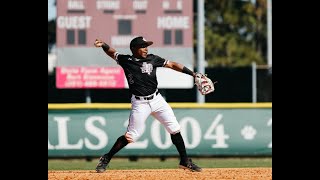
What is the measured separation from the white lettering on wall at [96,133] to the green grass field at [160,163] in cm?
27

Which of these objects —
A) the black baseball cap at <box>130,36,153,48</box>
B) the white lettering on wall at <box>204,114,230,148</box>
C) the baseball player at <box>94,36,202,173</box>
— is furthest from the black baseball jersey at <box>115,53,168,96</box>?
the white lettering on wall at <box>204,114,230,148</box>

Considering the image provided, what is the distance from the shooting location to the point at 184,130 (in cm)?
1565

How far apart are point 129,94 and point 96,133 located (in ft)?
3.81

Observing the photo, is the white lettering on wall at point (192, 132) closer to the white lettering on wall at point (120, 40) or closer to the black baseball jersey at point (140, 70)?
the white lettering on wall at point (120, 40)

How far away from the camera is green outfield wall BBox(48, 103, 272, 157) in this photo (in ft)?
50.8

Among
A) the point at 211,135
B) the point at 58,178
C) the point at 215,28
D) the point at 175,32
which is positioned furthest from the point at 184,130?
the point at 215,28

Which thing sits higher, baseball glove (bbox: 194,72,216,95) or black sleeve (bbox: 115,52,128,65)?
black sleeve (bbox: 115,52,128,65)

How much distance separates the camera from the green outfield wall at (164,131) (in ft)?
50.8

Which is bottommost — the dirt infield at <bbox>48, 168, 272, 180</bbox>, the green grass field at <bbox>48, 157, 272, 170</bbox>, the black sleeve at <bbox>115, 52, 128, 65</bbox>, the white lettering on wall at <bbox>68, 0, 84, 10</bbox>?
the green grass field at <bbox>48, 157, 272, 170</bbox>

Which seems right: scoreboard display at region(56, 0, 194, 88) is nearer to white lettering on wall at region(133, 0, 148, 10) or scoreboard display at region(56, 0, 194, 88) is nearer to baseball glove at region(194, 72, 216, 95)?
white lettering on wall at region(133, 0, 148, 10)

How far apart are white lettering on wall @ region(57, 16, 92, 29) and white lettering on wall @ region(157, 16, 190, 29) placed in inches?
60.9

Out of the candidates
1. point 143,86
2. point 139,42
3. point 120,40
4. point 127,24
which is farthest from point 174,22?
point 139,42

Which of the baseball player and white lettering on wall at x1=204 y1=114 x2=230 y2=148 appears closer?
the baseball player

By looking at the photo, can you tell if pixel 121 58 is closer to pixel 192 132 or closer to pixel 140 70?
pixel 140 70
